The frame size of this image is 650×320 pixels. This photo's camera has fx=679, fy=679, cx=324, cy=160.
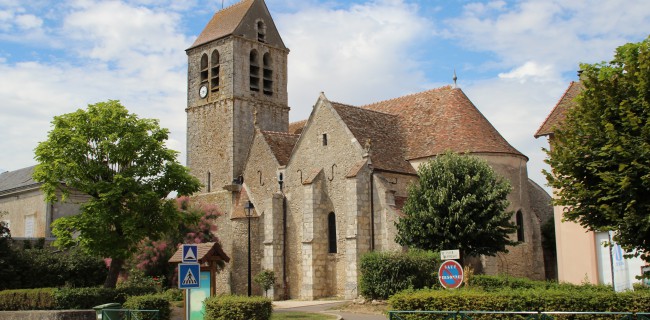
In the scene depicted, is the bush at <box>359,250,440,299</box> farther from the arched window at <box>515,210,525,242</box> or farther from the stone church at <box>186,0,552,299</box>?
the arched window at <box>515,210,525,242</box>

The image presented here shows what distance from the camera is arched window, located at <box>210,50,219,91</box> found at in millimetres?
43341


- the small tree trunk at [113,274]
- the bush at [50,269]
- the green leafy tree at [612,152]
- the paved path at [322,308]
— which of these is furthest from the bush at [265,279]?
the green leafy tree at [612,152]

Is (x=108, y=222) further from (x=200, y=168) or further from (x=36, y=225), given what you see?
(x=36, y=225)

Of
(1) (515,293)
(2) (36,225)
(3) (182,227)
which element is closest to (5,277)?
(3) (182,227)

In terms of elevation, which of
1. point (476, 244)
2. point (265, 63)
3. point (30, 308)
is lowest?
point (30, 308)

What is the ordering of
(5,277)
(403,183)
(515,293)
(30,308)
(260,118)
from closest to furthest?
(515,293) < (30,308) < (5,277) < (403,183) < (260,118)

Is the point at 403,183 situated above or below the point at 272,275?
above

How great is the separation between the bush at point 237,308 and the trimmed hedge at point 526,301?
3.29 meters

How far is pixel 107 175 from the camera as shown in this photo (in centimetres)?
2600

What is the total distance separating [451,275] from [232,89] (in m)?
27.7

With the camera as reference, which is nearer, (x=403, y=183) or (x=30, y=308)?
(x=30, y=308)

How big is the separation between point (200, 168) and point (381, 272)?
840 inches

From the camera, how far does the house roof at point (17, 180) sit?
44.9 metres

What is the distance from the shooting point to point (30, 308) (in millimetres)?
24500
